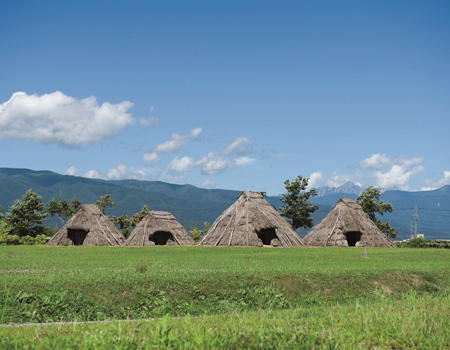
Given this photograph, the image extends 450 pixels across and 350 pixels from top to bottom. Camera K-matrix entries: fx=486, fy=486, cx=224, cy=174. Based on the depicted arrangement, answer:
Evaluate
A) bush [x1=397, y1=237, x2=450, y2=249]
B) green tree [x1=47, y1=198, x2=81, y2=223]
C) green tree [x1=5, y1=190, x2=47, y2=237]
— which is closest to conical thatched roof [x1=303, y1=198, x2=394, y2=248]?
bush [x1=397, y1=237, x2=450, y2=249]

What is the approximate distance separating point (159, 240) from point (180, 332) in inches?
1647

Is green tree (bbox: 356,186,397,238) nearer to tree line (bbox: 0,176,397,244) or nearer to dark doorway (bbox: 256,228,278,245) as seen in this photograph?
tree line (bbox: 0,176,397,244)

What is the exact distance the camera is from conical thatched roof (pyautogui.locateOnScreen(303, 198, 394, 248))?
42719 mm

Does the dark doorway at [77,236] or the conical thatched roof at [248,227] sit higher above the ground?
the conical thatched roof at [248,227]

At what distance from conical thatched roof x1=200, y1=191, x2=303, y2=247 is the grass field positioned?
73.1 feet

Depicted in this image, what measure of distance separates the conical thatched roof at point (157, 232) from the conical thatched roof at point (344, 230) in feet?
38.5

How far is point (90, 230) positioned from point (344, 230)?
23.0 metres

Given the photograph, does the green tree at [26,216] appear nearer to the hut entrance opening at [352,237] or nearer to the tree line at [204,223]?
the tree line at [204,223]

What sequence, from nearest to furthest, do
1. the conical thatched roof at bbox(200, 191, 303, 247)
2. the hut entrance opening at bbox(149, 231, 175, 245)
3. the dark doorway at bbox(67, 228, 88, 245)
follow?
the conical thatched roof at bbox(200, 191, 303, 247) → the hut entrance opening at bbox(149, 231, 175, 245) → the dark doorway at bbox(67, 228, 88, 245)

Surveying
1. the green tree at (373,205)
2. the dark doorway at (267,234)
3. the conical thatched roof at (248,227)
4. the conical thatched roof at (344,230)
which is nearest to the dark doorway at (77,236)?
the conical thatched roof at (248,227)

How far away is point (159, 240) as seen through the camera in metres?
47.8

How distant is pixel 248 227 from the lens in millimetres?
39375

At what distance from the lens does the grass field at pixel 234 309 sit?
636cm

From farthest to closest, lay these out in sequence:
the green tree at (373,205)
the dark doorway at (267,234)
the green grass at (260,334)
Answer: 1. the green tree at (373,205)
2. the dark doorway at (267,234)
3. the green grass at (260,334)
